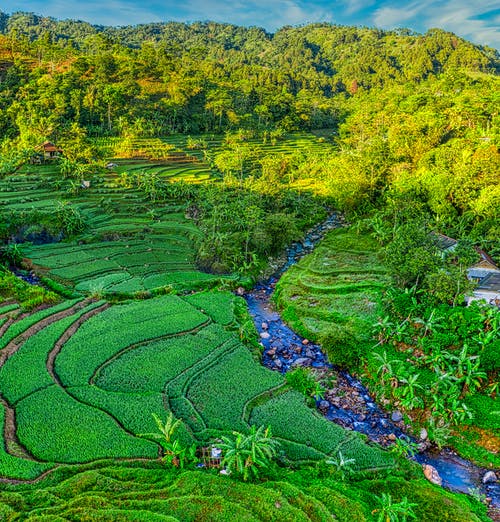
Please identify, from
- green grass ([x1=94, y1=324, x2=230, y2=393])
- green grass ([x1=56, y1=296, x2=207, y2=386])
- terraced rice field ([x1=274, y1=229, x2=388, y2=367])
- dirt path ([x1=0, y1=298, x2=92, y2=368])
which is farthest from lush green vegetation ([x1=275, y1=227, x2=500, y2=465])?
dirt path ([x1=0, y1=298, x2=92, y2=368])

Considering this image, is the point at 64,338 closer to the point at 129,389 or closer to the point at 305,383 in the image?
the point at 129,389

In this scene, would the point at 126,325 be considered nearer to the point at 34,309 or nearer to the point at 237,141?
the point at 34,309

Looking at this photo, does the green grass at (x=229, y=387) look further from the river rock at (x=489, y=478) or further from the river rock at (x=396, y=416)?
the river rock at (x=489, y=478)

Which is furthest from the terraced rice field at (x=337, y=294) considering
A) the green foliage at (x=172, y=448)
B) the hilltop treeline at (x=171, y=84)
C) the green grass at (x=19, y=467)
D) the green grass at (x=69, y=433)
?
the hilltop treeline at (x=171, y=84)

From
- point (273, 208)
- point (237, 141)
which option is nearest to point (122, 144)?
point (237, 141)

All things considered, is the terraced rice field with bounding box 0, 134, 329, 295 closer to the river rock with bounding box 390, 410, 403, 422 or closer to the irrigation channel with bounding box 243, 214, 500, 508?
the irrigation channel with bounding box 243, 214, 500, 508

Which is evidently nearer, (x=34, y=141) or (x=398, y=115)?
(x=34, y=141)

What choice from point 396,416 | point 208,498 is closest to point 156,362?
point 208,498
